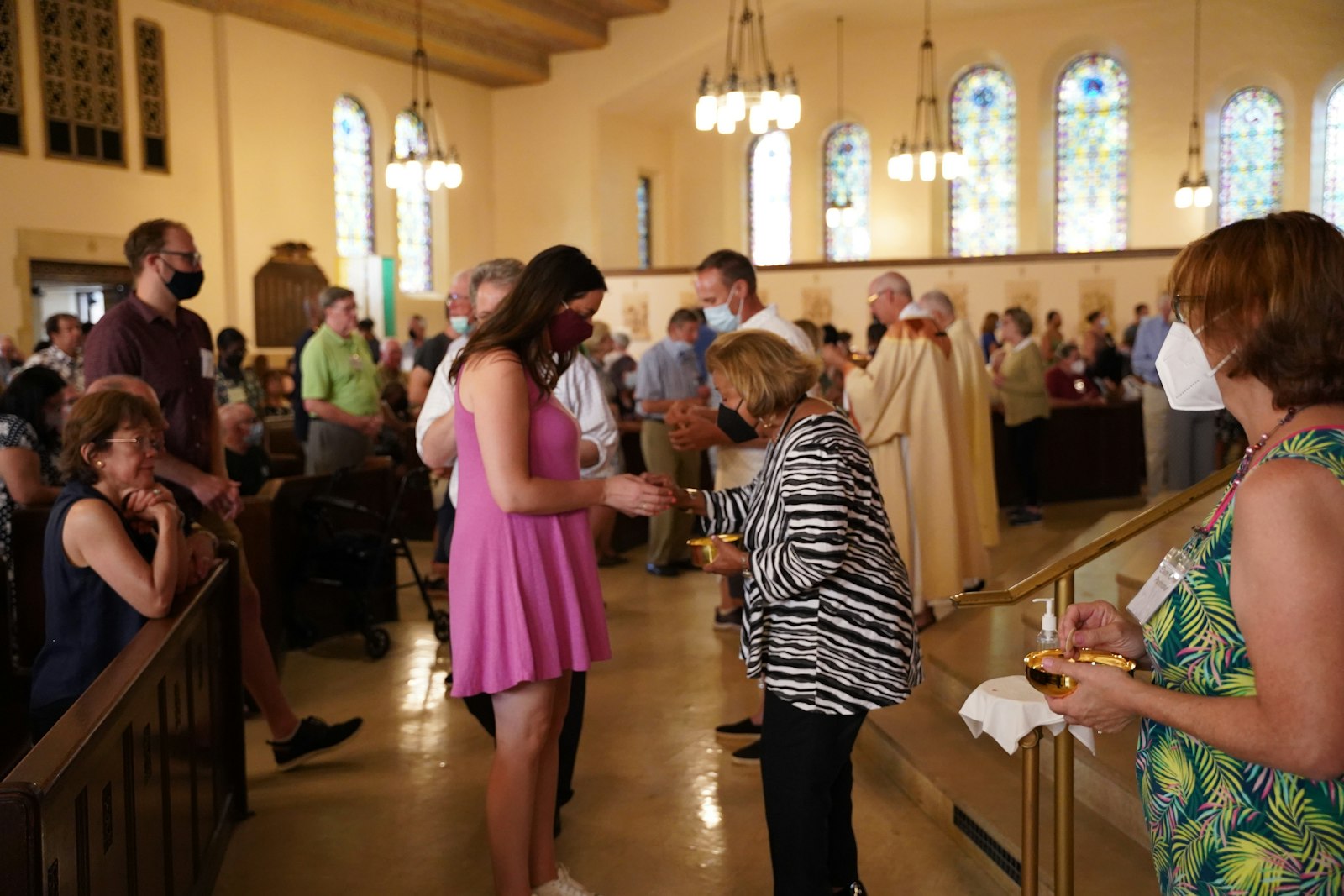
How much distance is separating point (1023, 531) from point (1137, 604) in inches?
279

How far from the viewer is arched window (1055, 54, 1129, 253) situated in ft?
60.6

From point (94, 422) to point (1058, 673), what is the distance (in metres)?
2.51

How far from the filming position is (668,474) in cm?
743

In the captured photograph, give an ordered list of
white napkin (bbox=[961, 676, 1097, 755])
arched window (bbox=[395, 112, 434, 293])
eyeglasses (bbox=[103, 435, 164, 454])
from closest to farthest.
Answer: white napkin (bbox=[961, 676, 1097, 755]), eyeglasses (bbox=[103, 435, 164, 454]), arched window (bbox=[395, 112, 434, 293])

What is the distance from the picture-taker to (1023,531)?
336 inches

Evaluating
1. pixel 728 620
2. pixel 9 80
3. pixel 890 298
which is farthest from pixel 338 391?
pixel 9 80

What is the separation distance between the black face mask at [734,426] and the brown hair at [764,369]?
0.13 meters

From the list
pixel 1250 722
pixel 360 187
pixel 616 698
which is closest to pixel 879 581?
pixel 1250 722

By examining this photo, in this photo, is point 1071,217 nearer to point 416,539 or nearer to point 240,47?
point 240,47

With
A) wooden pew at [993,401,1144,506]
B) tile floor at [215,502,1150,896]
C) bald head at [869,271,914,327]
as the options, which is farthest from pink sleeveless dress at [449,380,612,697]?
wooden pew at [993,401,1144,506]

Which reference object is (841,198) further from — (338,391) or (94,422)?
(94,422)

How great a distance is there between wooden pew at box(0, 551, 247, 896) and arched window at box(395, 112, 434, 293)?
591 inches

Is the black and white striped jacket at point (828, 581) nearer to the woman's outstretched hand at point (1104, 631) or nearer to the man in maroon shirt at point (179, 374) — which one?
the woman's outstretched hand at point (1104, 631)

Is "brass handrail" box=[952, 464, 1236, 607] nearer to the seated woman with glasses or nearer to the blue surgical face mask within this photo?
the seated woman with glasses
